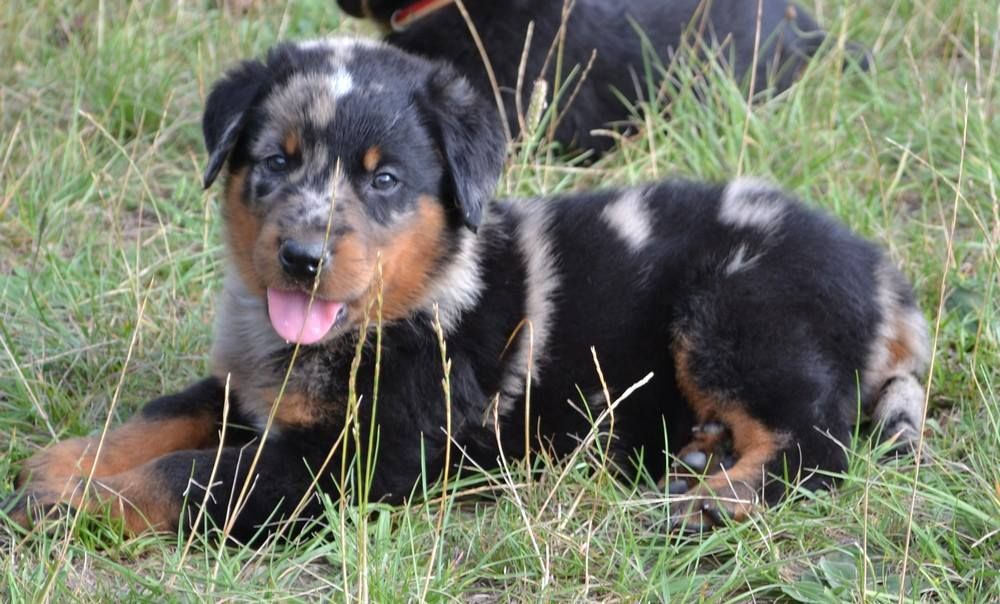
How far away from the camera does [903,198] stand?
5.92 meters

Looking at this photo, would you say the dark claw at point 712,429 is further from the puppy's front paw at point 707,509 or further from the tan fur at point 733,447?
the puppy's front paw at point 707,509

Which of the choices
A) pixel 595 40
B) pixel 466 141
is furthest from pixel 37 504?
pixel 595 40

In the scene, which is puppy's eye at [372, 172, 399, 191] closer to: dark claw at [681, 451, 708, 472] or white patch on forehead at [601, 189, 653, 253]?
white patch on forehead at [601, 189, 653, 253]

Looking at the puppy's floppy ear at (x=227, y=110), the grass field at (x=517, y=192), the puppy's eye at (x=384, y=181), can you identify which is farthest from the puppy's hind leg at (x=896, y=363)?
the puppy's floppy ear at (x=227, y=110)

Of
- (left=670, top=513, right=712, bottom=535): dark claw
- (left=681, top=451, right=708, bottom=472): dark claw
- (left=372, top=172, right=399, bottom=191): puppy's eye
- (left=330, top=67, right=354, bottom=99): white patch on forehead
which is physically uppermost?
(left=330, top=67, right=354, bottom=99): white patch on forehead

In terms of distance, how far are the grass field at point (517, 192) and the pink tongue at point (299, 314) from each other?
0.39 m

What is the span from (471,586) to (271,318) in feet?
2.93

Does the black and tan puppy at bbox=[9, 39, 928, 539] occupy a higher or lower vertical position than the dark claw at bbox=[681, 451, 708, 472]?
higher

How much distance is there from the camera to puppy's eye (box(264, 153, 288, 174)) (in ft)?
12.6

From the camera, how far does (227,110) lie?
396 centimetres

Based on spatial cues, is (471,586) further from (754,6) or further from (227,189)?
(754,6)

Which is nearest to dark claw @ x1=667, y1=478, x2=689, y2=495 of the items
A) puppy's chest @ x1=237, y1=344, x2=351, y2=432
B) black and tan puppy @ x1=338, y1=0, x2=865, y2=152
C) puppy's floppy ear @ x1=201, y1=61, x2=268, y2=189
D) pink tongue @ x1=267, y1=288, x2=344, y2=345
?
puppy's chest @ x1=237, y1=344, x2=351, y2=432

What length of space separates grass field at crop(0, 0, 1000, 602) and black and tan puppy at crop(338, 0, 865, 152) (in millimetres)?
257

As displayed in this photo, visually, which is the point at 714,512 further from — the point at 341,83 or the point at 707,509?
the point at 341,83
